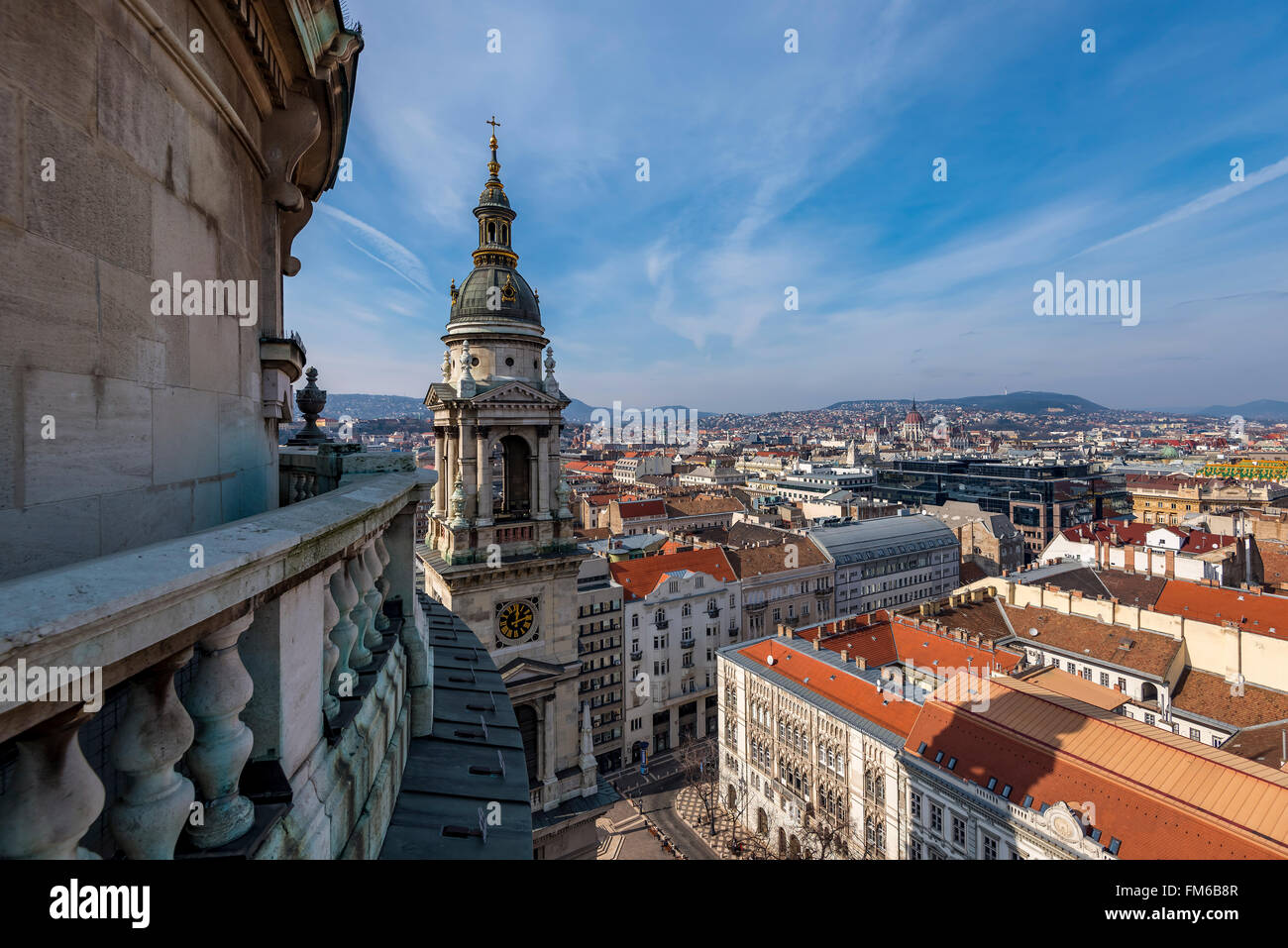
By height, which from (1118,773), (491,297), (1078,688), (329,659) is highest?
(491,297)

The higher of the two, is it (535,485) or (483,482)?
(483,482)

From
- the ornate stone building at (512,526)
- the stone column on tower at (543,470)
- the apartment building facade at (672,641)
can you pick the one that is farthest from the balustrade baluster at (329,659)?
the apartment building facade at (672,641)

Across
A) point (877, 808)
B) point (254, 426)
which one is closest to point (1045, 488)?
point (877, 808)

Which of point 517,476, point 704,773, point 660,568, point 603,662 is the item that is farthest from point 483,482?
point 704,773

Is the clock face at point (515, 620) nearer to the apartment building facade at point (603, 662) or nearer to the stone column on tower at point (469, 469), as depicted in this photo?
the stone column on tower at point (469, 469)

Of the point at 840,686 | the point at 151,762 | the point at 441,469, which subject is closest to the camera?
the point at 151,762

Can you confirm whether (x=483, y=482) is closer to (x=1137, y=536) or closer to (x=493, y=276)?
(x=493, y=276)

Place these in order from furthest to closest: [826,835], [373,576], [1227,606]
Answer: [1227,606], [826,835], [373,576]
